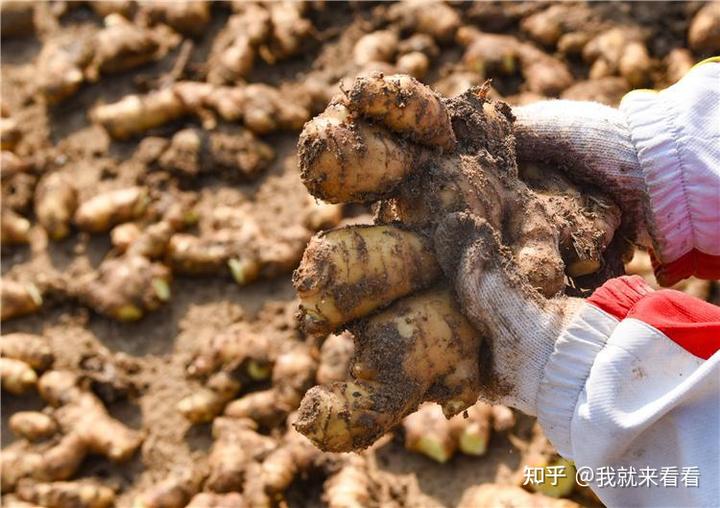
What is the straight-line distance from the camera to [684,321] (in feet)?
3.77

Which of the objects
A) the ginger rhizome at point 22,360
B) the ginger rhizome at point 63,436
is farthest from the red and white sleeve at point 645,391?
the ginger rhizome at point 22,360

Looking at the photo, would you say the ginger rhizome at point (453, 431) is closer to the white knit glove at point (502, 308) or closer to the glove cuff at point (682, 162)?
the glove cuff at point (682, 162)

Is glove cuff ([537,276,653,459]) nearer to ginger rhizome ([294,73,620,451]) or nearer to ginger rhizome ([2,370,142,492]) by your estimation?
ginger rhizome ([294,73,620,451])

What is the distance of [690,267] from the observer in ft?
5.19

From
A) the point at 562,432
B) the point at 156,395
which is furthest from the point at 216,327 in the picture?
the point at 562,432

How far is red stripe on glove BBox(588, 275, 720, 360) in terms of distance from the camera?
1127mm

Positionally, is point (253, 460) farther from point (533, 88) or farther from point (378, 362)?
point (533, 88)

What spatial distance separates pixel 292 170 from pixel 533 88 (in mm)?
840

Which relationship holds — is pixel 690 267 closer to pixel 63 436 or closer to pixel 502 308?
pixel 502 308

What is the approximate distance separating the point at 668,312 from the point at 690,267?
48 centimetres

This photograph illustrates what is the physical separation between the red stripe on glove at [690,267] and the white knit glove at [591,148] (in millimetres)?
67

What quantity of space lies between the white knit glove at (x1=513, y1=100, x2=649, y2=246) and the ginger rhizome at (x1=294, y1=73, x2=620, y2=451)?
16 cm

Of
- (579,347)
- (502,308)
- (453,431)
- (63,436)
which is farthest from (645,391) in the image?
(63,436)

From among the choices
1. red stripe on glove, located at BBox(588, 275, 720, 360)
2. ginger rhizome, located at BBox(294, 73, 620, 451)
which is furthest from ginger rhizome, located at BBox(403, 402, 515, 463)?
red stripe on glove, located at BBox(588, 275, 720, 360)
